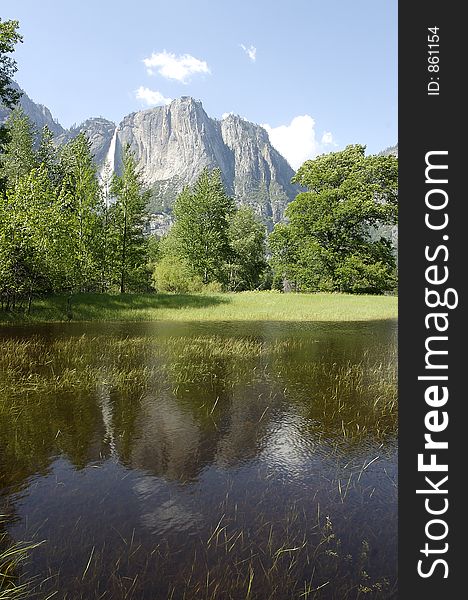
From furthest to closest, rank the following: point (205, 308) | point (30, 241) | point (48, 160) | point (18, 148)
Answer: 1. point (48, 160)
2. point (18, 148)
3. point (205, 308)
4. point (30, 241)

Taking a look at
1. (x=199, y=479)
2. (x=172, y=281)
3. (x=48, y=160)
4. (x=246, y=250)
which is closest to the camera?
(x=199, y=479)

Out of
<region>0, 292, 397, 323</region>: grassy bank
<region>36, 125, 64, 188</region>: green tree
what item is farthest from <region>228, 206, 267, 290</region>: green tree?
<region>36, 125, 64, 188</region>: green tree

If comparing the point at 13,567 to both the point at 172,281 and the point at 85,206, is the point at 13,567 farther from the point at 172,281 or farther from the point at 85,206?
the point at 172,281

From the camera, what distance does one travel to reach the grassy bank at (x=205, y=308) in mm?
33638

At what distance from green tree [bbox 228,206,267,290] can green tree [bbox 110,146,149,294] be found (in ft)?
85.4

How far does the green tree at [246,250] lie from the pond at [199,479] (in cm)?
5724

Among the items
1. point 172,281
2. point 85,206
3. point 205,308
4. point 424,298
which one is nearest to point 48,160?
point 85,206

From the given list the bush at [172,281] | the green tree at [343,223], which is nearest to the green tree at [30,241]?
the bush at [172,281]

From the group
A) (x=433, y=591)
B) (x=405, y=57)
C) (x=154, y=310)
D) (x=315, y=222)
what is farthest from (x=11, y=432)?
(x=315, y=222)

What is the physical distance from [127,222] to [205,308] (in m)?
14.6

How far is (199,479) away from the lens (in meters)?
7.94

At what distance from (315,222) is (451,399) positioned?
54.8 meters

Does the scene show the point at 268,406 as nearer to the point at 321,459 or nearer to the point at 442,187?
the point at 321,459

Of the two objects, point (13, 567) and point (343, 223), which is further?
point (343, 223)
